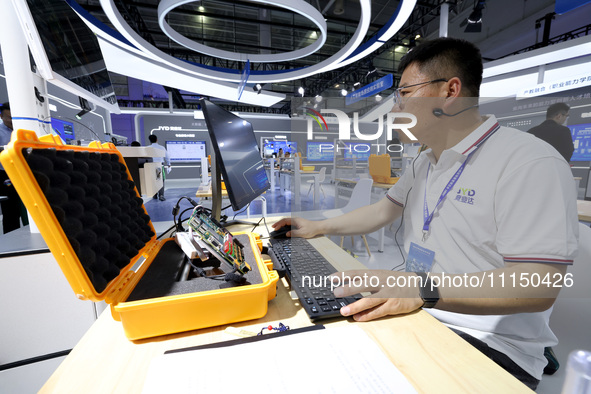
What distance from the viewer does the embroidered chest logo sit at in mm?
872

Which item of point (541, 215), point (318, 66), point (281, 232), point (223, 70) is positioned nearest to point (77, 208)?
point (281, 232)

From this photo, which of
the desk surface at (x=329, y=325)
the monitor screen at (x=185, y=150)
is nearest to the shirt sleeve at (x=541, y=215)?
the desk surface at (x=329, y=325)

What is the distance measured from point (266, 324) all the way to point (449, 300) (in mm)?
486

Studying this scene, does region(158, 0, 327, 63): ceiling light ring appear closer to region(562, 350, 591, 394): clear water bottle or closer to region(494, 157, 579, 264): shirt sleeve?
region(494, 157, 579, 264): shirt sleeve

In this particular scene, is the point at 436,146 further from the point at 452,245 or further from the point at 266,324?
the point at 266,324

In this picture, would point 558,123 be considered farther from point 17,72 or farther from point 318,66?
point 318,66

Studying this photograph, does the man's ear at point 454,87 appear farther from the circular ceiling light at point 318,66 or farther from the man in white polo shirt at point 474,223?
the circular ceiling light at point 318,66

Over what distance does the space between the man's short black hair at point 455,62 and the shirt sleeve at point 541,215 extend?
406 millimetres

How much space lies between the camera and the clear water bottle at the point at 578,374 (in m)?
0.20

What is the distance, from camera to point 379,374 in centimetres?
42

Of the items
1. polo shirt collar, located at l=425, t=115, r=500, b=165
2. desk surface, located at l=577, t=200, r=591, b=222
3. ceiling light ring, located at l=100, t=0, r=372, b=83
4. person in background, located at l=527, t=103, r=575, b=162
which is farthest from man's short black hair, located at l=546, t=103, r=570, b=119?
ceiling light ring, located at l=100, t=0, r=372, b=83

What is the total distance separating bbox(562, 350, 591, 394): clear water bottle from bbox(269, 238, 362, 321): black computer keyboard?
1.31 ft

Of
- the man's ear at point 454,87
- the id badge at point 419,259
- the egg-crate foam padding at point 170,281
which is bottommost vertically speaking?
the id badge at point 419,259

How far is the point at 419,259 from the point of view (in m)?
1.09
